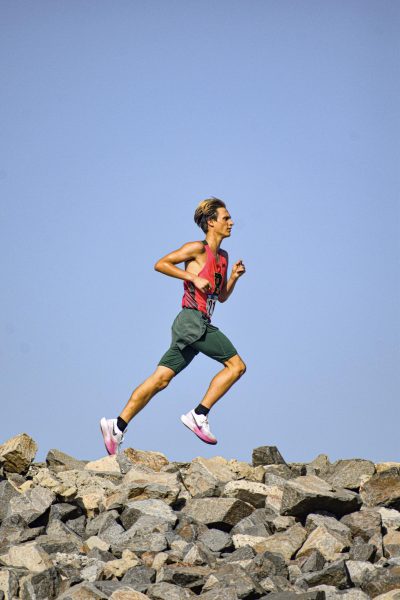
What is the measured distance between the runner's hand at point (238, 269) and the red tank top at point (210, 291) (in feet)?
0.51

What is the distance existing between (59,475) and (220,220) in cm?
349

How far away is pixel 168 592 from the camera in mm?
6895

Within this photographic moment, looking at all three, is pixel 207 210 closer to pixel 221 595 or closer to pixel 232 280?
pixel 232 280

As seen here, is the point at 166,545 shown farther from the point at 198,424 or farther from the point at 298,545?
the point at 198,424

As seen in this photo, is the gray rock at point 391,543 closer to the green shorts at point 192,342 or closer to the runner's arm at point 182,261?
the green shorts at point 192,342

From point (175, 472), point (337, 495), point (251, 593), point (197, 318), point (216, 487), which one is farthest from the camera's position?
point (197, 318)

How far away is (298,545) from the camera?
796 cm

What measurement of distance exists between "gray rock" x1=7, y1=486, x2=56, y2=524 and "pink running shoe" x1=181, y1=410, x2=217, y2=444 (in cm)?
252

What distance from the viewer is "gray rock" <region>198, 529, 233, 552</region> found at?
8070 mm

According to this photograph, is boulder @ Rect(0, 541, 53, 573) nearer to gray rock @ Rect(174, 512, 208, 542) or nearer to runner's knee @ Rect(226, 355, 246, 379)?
gray rock @ Rect(174, 512, 208, 542)

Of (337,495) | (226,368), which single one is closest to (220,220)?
(226,368)

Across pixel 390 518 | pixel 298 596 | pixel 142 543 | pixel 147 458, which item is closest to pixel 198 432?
pixel 147 458

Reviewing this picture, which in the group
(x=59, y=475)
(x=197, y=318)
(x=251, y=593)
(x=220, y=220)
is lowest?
(x=251, y=593)

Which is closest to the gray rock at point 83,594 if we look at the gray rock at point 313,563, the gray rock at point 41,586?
the gray rock at point 41,586
